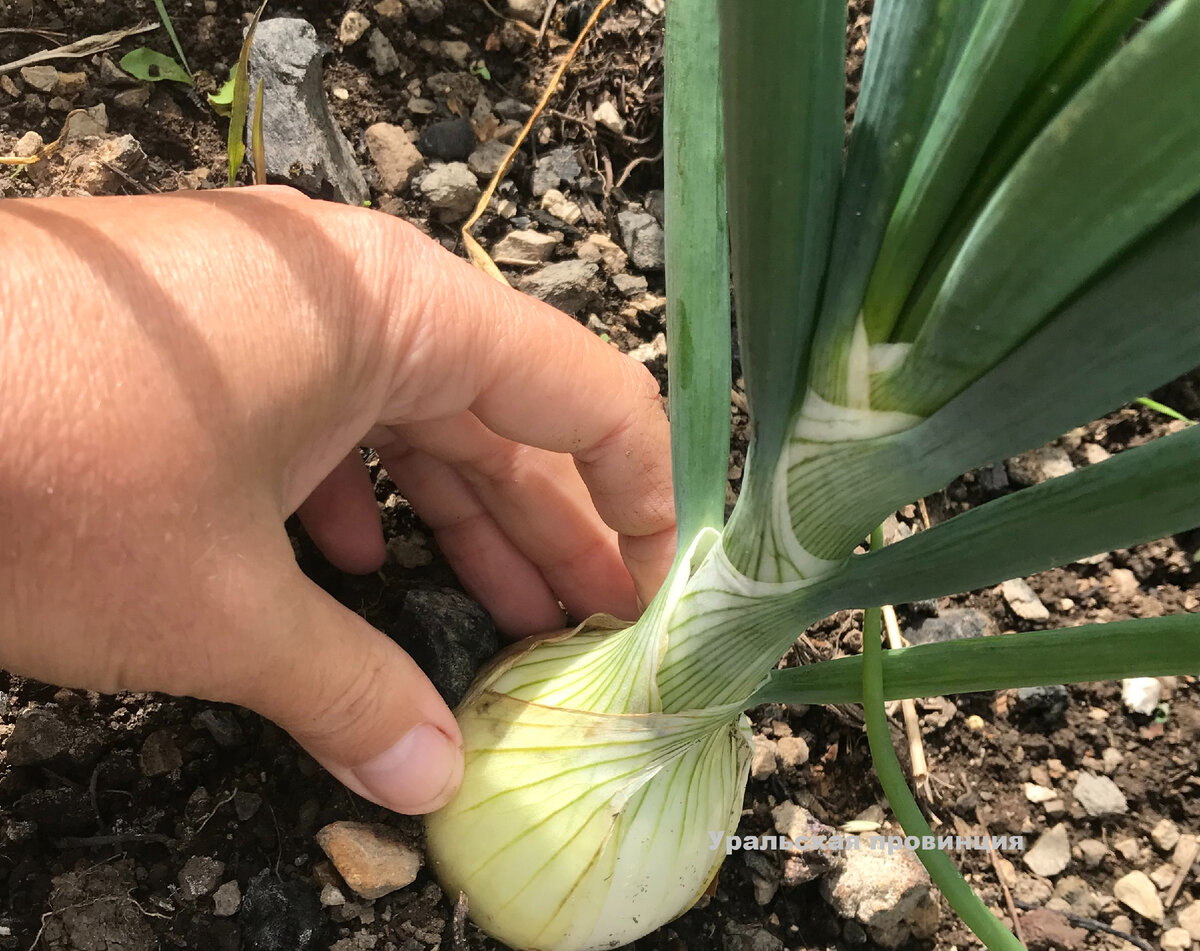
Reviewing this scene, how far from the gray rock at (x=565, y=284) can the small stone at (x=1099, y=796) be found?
92 centimetres

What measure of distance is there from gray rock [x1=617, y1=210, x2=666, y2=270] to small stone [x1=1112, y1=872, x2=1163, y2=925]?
1005mm

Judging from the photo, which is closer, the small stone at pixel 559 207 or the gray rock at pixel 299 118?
the gray rock at pixel 299 118

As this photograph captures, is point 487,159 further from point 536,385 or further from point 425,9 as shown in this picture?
point 536,385

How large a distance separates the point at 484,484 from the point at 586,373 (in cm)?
26

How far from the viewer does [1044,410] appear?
0.50m

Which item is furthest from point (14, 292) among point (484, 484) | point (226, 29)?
point (226, 29)

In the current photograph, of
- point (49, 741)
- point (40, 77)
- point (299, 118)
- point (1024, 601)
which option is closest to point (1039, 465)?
point (1024, 601)

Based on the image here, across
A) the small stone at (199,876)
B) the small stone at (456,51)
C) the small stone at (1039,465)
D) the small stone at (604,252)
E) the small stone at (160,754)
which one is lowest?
the small stone at (199,876)

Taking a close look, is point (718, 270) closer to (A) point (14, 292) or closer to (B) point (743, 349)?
(B) point (743, 349)

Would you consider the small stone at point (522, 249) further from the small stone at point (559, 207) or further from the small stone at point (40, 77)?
the small stone at point (40, 77)

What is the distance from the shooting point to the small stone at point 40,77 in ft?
3.79

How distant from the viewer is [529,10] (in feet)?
4.49

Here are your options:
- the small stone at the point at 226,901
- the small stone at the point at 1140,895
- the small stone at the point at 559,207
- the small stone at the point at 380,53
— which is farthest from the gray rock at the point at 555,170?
the small stone at the point at 1140,895

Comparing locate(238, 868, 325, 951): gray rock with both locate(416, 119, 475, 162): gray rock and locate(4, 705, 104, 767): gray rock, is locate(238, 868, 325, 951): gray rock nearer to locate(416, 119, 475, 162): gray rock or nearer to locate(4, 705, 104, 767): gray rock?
locate(4, 705, 104, 767): gray rock
